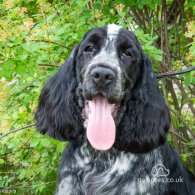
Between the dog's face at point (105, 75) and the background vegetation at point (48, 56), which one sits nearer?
the dog's face at point (105, 75)

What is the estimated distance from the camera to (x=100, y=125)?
415cm

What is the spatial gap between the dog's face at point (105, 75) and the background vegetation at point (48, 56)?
16.6 inches

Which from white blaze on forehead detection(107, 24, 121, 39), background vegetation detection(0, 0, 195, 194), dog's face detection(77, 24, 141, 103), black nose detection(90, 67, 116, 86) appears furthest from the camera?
background vegetation detection(0, 0, 195, 194)

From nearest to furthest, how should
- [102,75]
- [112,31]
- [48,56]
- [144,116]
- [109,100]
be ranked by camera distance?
[102,75], [109,100], [112,31], [144,116], [48,56]

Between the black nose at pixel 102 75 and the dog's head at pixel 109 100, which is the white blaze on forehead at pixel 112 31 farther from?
the black nose at pixel 102 75

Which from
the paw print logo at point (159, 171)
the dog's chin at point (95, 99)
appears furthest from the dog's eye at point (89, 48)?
the paw print logo at point (159, 171)

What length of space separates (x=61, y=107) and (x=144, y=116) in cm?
65

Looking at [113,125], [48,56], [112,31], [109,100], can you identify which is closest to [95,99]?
[109,100]

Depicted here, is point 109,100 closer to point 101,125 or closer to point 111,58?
point 101,125

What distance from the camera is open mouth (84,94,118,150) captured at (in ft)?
13.6

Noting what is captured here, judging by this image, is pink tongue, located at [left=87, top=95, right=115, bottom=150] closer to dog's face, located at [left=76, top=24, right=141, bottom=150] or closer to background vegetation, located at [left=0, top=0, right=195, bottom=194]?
dog's face, located at [left=76, top=24, right=141, bottom=150]

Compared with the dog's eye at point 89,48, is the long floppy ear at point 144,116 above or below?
below

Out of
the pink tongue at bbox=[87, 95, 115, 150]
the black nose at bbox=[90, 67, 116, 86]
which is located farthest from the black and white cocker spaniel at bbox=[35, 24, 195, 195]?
the black nose at bbox=[90, 67, 116, 86]

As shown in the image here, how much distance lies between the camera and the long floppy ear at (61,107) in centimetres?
450
